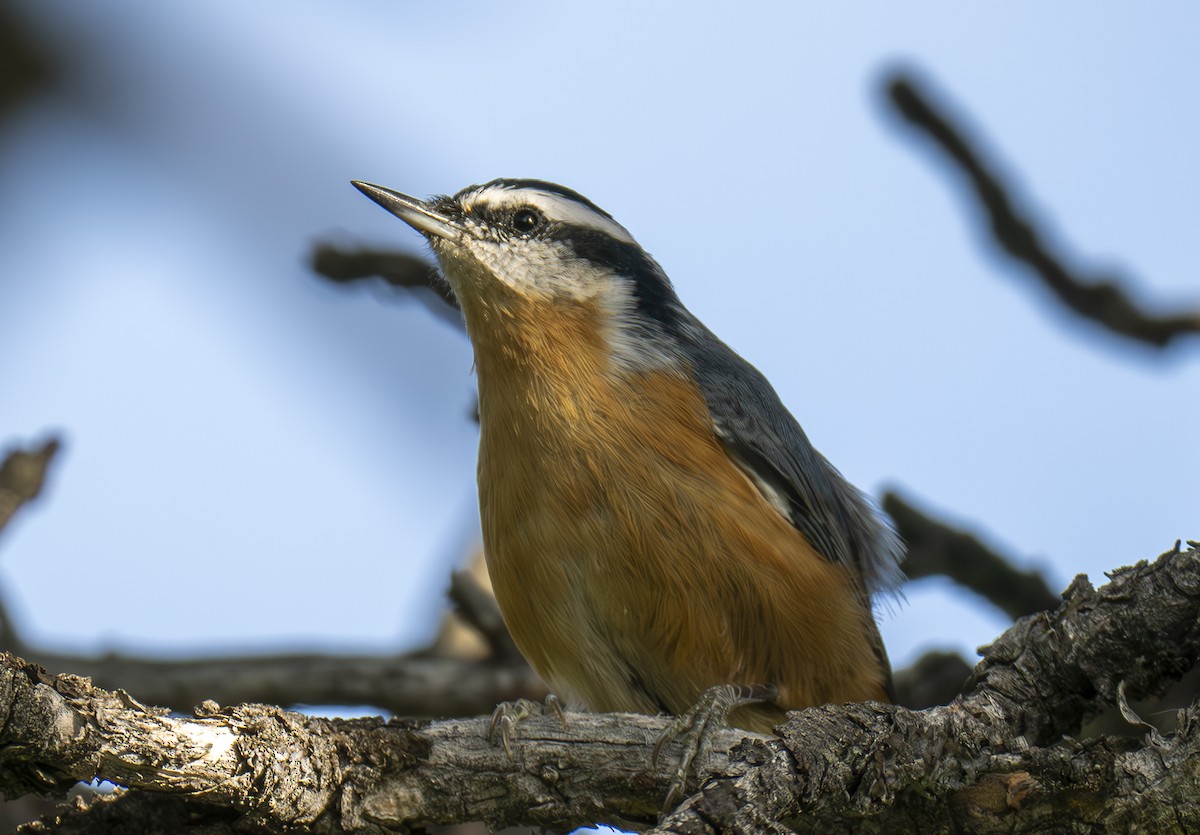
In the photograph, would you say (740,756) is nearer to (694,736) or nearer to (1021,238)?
(694,736)

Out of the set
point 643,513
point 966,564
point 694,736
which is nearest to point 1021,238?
point 966,564

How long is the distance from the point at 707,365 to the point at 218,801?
2.49 m

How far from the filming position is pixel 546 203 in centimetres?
536

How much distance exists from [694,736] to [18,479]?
9.00 ft

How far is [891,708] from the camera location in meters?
3.18

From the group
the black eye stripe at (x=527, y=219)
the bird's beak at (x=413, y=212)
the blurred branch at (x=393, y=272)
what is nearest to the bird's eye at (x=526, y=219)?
the black eye stripe at (x=527, y=219)

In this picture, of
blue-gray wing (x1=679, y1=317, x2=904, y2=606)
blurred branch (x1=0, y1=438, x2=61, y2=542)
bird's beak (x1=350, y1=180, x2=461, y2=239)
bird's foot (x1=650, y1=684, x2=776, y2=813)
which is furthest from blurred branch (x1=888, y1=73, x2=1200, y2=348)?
blurred branch (x1=0, y1=438, x2=61, y2=542)

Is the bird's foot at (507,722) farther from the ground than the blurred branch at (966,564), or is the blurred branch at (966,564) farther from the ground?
the blurred branch at (966,564)

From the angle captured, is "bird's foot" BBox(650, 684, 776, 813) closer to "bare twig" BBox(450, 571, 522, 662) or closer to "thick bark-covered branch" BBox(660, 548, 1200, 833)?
"thick bark-covered branch" BBox(660, 548, 1200, 833)

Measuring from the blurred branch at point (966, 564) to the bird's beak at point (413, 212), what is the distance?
200 centimetres

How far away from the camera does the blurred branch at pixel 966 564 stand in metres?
4.83

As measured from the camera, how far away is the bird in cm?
422

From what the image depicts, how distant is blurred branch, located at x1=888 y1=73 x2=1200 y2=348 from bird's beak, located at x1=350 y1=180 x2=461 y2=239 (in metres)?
1.95

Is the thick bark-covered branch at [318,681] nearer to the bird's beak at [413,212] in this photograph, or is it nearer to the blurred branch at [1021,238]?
the bird's beak at [413,212]
